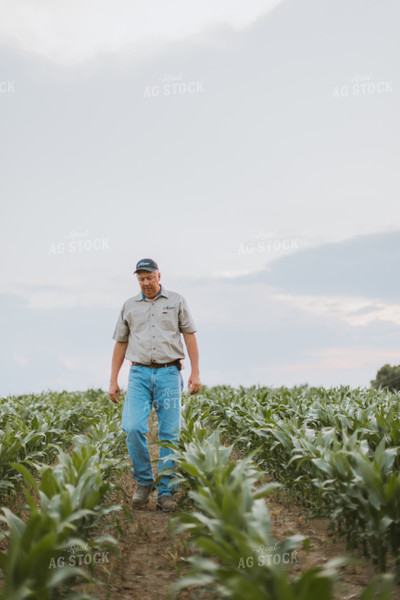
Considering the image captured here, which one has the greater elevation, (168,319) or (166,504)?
(168,319)

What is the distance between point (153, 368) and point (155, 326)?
17.7 inches

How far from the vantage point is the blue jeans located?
5.10 metres

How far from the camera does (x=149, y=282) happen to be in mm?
5246

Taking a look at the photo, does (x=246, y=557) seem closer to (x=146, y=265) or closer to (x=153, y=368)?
(x=153, y=368)

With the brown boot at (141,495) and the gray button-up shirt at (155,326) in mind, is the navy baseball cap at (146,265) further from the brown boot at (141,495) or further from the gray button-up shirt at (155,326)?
the brown boot at (141,495)

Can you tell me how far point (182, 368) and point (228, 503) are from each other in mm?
2654

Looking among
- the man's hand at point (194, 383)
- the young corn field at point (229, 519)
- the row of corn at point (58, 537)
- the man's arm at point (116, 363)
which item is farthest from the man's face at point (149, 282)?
the row of corn at point (58, 537)

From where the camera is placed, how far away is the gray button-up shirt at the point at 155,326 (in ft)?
17.3

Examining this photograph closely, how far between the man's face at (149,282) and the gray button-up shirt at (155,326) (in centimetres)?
10

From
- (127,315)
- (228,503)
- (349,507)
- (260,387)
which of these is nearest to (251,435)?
(127,315)

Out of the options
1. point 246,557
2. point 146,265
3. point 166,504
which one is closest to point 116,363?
point 146,265

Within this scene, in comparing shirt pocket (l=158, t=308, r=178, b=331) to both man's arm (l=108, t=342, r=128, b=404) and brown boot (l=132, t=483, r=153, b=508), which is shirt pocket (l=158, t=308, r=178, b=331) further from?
brown boot (l=132, t=483, r=153, b=508)

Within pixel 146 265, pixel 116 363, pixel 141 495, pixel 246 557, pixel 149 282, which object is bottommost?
pixel 246 557

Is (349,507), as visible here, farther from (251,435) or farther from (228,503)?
(251,435)
